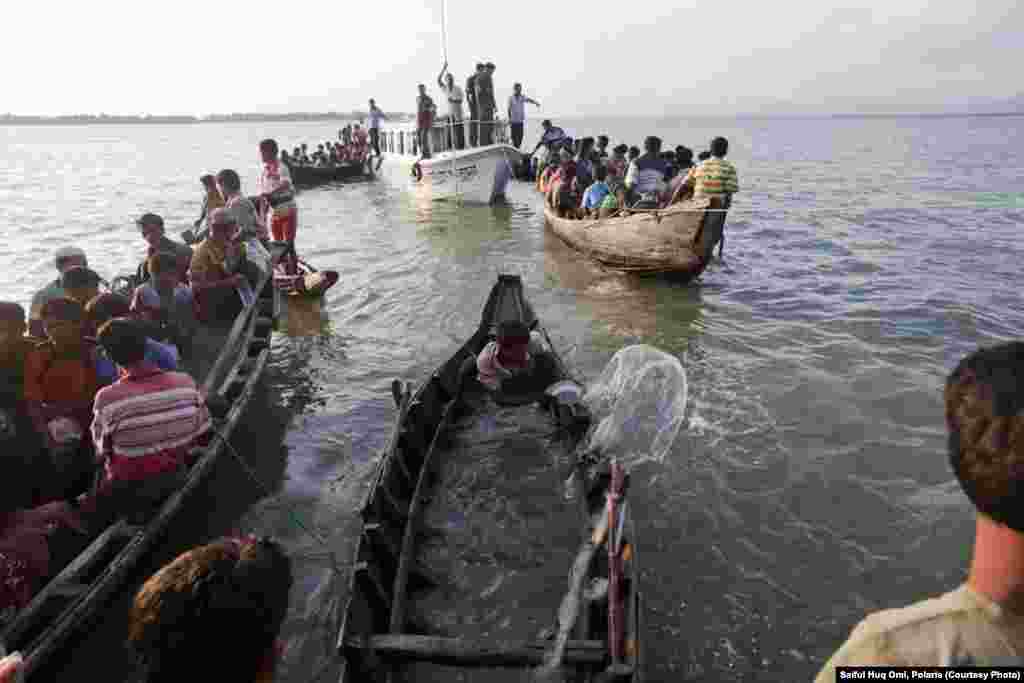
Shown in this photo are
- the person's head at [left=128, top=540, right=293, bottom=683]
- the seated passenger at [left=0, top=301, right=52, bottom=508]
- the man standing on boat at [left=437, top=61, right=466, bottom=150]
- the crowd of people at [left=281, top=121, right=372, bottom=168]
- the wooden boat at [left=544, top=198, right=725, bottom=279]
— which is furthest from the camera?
the crowd of people at [left=281, top=121, right=372, bottom=168]

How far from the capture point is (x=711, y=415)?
770 centimetres

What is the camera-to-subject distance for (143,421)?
4.15 m

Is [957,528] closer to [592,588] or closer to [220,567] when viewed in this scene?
[592,588]

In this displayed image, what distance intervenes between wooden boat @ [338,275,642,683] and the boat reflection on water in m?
3.74

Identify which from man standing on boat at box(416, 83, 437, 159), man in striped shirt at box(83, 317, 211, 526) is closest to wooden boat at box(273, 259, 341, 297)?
man in striped shirt at box(83, 317, 211, 526)

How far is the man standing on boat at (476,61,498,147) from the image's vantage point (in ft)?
72.7

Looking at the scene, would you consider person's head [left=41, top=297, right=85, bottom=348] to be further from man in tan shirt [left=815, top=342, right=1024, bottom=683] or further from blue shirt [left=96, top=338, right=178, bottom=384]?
man in tan shirt [left=815, top=342, right=1024, bottom=683]

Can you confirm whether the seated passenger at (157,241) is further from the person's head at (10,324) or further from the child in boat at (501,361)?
the child in boat at (501,361)

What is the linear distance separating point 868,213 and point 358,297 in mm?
19848

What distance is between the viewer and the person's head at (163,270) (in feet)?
22.8

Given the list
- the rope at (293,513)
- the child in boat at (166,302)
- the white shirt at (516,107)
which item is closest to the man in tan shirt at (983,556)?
the rope at (293,513)

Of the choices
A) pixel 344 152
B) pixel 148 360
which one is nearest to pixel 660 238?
pixel 148 360

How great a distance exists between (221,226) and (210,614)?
7.51m

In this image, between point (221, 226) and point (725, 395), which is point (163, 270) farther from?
point (725, 395)
